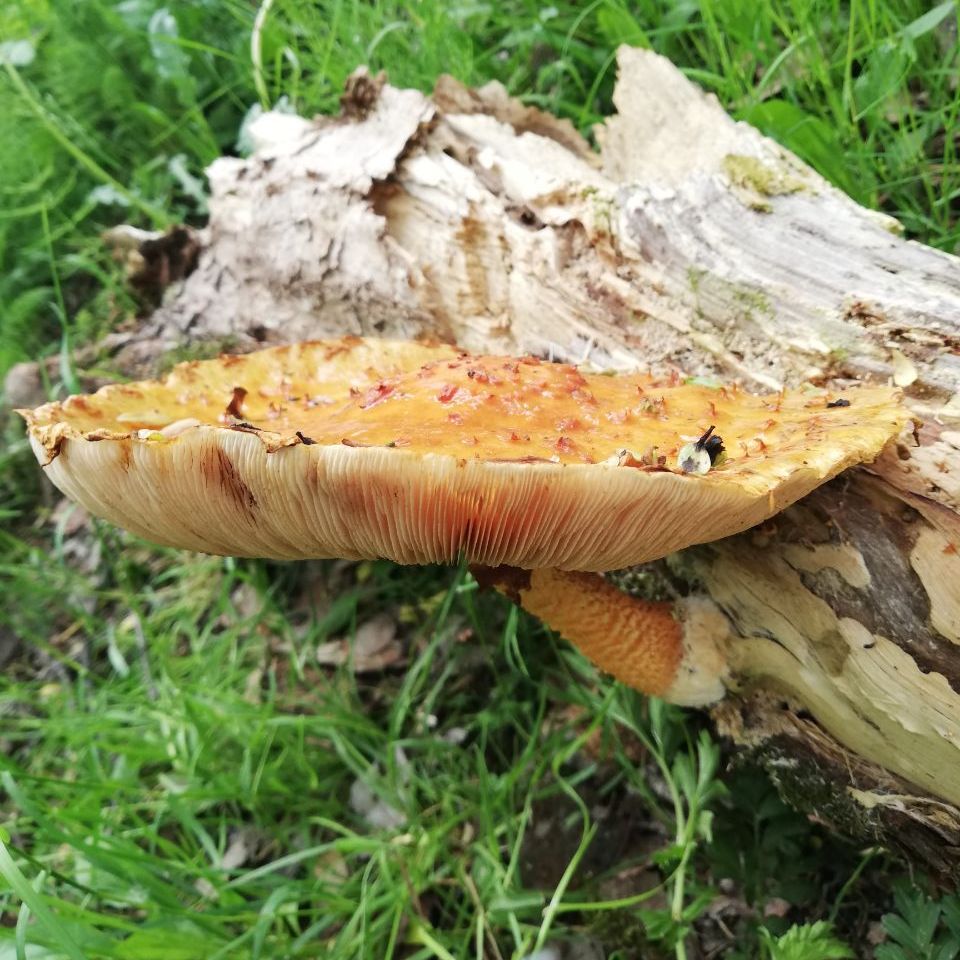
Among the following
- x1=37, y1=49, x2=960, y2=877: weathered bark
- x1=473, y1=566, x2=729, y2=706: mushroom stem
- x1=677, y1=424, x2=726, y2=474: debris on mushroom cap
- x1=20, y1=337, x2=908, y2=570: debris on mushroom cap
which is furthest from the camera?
x1=473, y1=566, x2=729, y2=706: mushroom stem

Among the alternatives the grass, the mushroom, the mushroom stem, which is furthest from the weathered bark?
the grass

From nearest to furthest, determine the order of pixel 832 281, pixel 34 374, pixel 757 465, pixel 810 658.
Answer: pixel 757 465 < pixel 810 658 < pixel 832 281 < pixel 34 374

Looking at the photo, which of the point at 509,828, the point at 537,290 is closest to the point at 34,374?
the point at 537,290

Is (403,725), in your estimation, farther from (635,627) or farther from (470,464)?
(470,464)

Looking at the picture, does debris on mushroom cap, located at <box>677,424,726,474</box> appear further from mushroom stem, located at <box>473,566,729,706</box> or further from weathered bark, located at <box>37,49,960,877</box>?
mushroom stem, located at <box>473,566,729,706</box>

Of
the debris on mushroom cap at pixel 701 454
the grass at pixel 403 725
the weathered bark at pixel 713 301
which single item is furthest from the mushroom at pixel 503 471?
the grass at pixel 403 725

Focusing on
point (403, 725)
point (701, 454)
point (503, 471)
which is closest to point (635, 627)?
point (701, 454)

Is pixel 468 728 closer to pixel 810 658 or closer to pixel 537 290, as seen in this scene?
pixel 810 658

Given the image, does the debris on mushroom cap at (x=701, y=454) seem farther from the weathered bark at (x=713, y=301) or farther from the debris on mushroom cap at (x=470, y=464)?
the weathered bark at (x=713, y=301)
